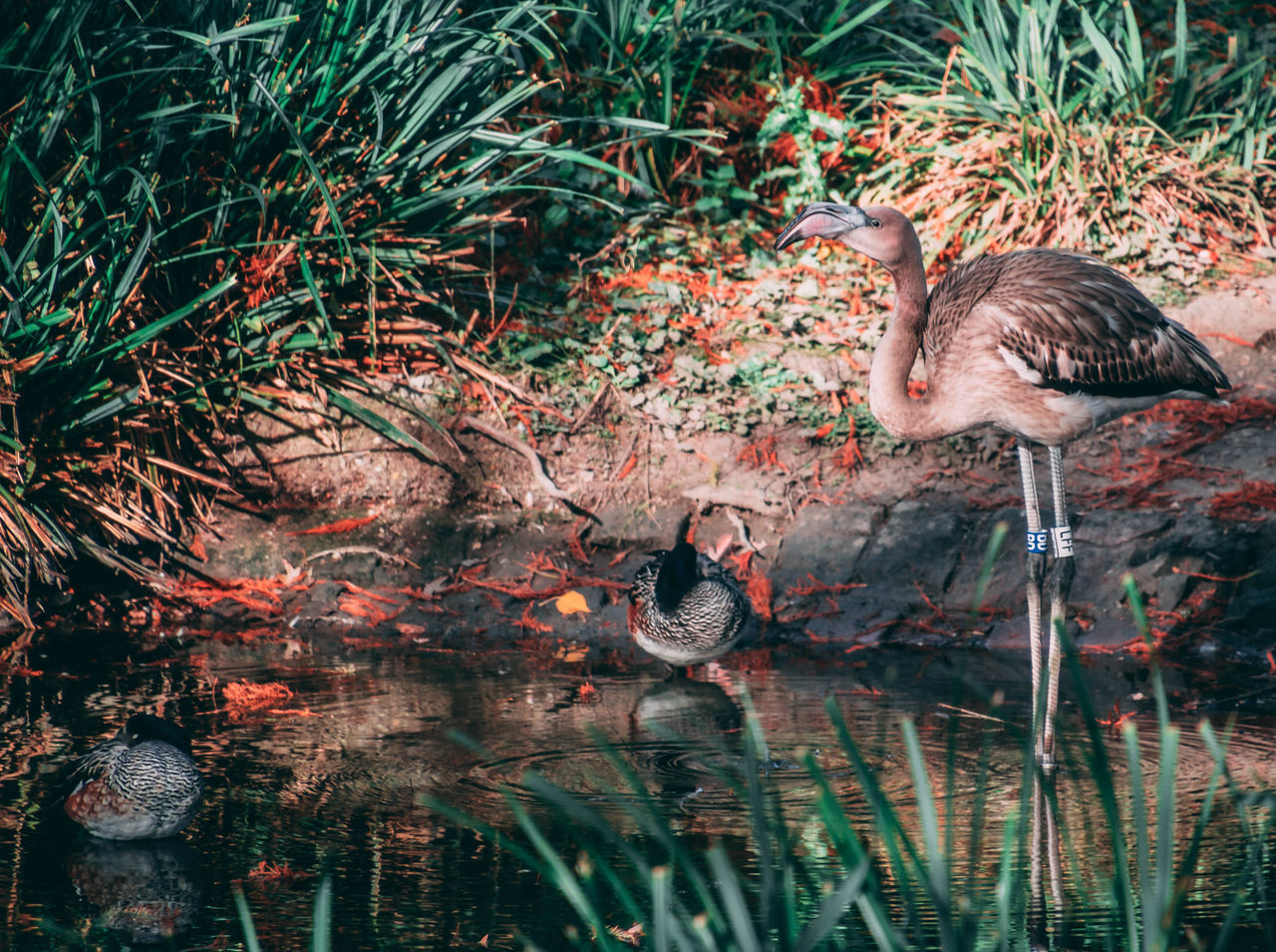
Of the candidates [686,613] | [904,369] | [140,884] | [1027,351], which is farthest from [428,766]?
[1027,351]

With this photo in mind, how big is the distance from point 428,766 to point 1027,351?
2.75 meters

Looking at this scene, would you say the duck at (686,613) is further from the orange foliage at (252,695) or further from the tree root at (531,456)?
the orange foliage at (252,695)

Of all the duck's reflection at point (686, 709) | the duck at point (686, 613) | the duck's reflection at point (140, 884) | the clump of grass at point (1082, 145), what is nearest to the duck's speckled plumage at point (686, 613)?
the duck at point (686, 613)

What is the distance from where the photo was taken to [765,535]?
696 cm

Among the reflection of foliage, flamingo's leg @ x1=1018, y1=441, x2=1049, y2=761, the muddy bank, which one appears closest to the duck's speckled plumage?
the muddy bank

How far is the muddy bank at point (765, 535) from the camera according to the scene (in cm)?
629

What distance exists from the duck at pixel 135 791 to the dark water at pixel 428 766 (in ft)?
0.26

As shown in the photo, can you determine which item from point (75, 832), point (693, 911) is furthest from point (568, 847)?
point (75, 832)

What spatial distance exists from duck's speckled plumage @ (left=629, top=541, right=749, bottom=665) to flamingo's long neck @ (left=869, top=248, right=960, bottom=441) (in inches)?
46.8

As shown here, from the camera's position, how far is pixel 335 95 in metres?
6.80

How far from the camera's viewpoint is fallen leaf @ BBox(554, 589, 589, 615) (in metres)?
6.61

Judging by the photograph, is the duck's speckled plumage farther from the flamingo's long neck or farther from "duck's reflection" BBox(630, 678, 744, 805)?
the flamingo's long neck

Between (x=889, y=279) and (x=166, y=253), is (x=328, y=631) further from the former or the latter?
(x=889, y=279)

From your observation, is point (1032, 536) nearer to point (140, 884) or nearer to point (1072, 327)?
point (1072, 327)
